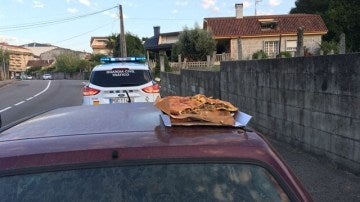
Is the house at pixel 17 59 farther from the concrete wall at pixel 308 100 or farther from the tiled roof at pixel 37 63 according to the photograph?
the concrete wall at pixel 308 100

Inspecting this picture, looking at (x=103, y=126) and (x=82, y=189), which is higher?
(x=103, y=126)

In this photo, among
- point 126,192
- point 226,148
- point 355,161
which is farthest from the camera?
point 355,161

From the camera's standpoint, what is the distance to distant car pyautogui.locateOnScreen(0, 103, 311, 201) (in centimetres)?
205

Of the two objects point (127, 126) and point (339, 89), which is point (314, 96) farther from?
point (127, 126)

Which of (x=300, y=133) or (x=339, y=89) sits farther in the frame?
(x=300, y=133)

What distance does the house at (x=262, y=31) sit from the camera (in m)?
53.5

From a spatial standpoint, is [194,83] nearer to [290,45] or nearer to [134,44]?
[290,45]

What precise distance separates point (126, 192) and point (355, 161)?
542 centimetres

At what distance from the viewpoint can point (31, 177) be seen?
2062 millimetres

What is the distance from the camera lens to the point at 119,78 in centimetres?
1159

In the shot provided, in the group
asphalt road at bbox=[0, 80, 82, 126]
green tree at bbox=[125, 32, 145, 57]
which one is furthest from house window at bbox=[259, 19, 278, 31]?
asphalt road at bbox=[0, 80, 82, 126]

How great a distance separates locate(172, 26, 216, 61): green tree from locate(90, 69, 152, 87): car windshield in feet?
120

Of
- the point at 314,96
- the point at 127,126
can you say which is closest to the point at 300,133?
the point at 314,96

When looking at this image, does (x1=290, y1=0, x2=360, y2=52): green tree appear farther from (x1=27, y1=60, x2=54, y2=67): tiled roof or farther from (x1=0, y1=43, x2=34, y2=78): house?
(x1=27, y1=60, x2=54, y2=67): tiled roof
